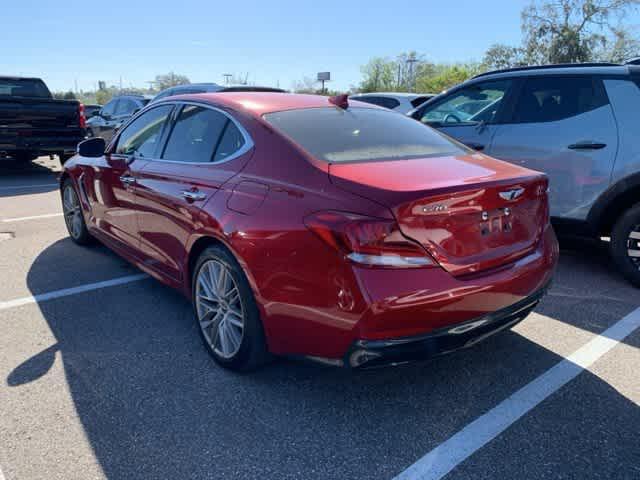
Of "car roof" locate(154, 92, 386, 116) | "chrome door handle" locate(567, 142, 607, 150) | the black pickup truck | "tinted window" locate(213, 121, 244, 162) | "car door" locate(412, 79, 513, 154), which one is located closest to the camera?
"tinted window" locate(213, 121, 244, 162)

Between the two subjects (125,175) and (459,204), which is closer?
(459,204)

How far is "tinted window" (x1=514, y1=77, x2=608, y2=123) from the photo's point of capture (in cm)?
443

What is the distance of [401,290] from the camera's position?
219cm

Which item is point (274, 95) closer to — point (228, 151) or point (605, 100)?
point (228, 151)

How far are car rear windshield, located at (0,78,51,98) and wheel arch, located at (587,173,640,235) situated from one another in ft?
39.8

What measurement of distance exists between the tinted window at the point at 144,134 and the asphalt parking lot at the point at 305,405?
124 cm

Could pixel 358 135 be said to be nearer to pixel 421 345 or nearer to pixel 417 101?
pixel 421 345

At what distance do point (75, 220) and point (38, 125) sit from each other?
598cm

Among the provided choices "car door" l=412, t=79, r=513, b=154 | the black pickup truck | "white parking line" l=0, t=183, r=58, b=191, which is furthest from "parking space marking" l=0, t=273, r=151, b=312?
the black pickup truck

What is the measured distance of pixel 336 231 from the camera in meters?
2.23

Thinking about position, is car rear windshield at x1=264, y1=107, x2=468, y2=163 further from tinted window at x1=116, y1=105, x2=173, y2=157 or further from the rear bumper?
tinted window at x1=116, y1=105, x2=173, y2=157

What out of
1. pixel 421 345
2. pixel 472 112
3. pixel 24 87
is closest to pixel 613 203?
pixel 472 112

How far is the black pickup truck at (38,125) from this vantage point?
983cm

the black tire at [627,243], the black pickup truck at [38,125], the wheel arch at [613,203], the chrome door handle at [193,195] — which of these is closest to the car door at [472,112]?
the wheel arch at [613,203]
